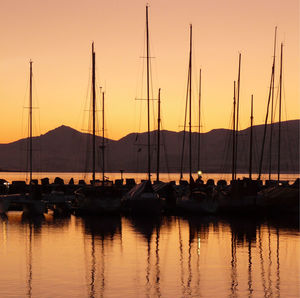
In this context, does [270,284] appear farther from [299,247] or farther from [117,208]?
[117,208]

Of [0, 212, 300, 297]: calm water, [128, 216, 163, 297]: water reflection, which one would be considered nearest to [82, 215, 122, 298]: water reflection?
[0, 212, 300, 297]: calm water

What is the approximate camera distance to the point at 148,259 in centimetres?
2916

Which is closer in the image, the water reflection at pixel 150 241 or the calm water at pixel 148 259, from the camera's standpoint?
the calm water at pixel 148 259

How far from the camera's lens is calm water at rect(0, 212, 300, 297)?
2211cm

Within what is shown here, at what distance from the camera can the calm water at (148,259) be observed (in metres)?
22.1

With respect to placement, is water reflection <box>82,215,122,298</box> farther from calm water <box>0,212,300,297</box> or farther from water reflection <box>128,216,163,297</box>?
water reflection <box>128,216,163,297</box>

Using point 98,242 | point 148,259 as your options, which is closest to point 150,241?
point 98,242

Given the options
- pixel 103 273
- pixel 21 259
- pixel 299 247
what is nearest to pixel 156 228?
pixel 299 247

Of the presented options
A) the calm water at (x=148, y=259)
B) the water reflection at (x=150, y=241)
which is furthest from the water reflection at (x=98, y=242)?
the water reflection at (x=150, y=241)

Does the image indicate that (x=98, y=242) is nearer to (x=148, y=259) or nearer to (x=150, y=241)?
(x=150, y=241)

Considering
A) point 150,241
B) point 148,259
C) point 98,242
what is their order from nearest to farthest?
point 148,259, point 98,242, point 150,241

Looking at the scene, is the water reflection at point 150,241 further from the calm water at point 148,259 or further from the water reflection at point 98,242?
the water reflection at point 98,242

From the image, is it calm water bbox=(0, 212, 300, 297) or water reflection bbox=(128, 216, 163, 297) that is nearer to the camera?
calm water bbox=(0, 212, 300, 297)

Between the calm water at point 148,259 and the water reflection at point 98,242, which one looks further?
the water reflection at point 98,242
